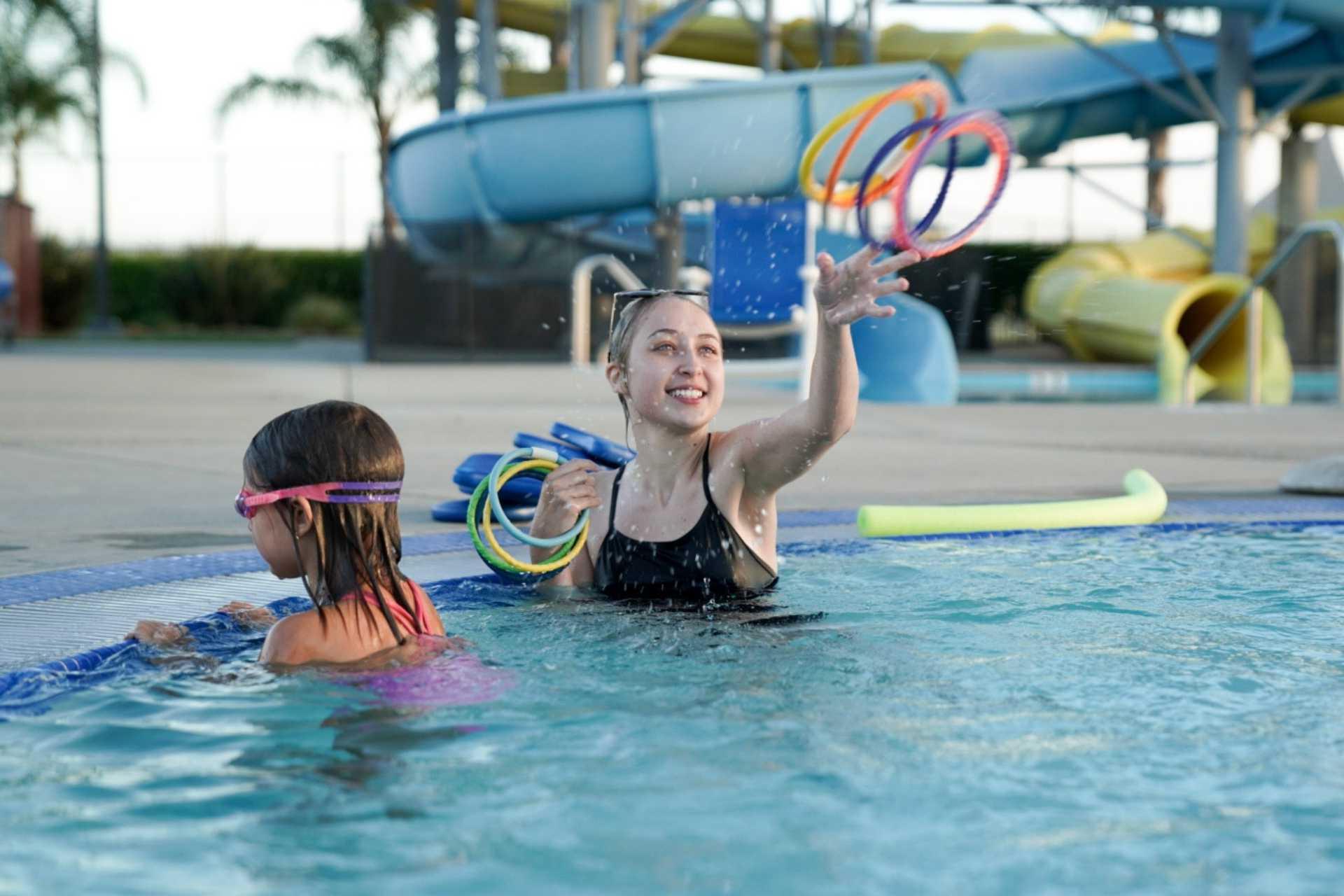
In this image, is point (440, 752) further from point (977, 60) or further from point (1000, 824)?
point (977, 60)

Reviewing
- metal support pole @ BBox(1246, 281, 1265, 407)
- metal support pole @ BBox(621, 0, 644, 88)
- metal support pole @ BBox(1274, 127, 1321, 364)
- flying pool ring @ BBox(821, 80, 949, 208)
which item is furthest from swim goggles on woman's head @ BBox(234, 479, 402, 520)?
metal support pole @ BBox(1274, 127, 1321, 364)

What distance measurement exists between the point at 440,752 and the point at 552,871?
22.4 inches

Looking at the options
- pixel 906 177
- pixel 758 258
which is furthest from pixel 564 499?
pixel 758 258

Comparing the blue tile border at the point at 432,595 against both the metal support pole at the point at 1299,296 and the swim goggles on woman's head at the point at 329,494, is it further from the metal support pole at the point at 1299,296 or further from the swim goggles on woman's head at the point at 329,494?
the metal support pole at the point at 1299,296

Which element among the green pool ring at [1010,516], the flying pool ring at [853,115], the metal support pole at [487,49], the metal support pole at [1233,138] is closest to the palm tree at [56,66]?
the metal support pole at [487,49]

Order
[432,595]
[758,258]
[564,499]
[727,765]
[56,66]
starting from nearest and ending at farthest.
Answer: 1. [727,765]
2. [564,499]
3. [432,595]
4. [758,258]
5. [56,66]

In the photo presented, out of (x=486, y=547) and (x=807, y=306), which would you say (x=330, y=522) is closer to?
(x=486, y=547)

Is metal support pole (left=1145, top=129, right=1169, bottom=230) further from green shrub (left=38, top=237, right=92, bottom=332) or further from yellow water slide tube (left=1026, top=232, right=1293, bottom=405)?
green shrub (left=38, top=237, right=92, bottom=332)

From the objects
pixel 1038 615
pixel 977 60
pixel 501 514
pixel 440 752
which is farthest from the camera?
pixel 977 60

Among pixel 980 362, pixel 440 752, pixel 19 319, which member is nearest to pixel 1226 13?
pixel 980 362

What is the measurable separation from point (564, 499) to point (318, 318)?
29.2 m

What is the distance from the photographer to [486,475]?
5059 mm

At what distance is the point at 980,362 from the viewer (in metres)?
22.3

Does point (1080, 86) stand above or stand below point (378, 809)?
above
